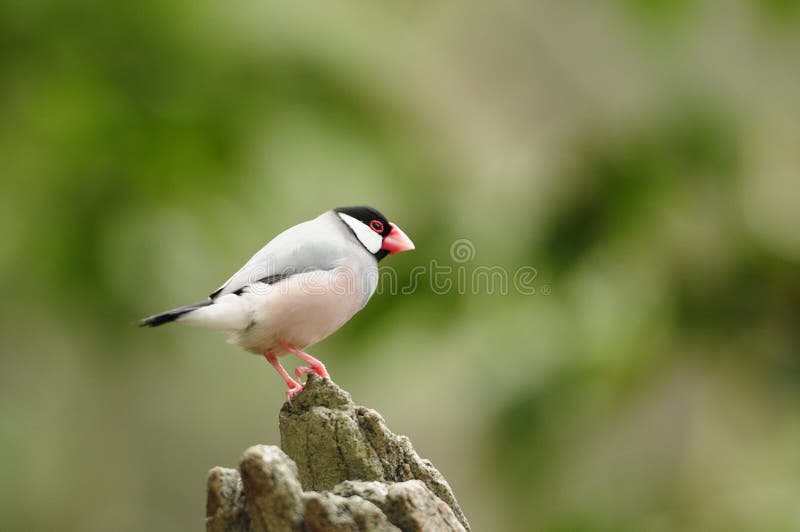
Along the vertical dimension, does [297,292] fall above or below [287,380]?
above

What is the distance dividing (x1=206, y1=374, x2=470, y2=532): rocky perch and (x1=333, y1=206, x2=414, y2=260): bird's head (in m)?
0.34

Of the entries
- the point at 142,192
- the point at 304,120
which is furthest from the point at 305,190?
the point at 142,192

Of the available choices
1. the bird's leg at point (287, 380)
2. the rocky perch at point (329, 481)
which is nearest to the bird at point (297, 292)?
the bird's leg at point (287, 380)

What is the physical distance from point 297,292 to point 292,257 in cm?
9

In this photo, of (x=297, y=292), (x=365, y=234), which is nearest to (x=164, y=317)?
(x=297, y=292)

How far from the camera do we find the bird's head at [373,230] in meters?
1.99

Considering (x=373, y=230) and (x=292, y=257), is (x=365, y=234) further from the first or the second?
(x=292, y=257)

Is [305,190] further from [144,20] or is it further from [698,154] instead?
[698,154]

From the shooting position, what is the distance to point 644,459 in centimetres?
401

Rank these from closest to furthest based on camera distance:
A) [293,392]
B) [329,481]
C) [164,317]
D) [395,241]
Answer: [164,317] < [329,481] < [293,392] < [395,241]

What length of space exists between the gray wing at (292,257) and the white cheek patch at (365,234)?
0.17ft

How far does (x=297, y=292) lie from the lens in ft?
5.99

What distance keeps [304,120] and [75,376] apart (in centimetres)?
165

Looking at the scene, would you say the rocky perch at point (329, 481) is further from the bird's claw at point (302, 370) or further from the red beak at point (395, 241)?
the red beak at point (395, 241)
